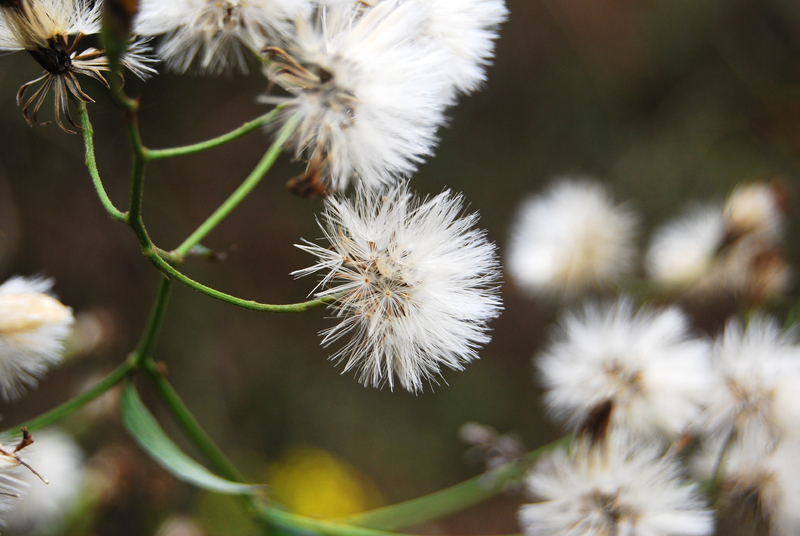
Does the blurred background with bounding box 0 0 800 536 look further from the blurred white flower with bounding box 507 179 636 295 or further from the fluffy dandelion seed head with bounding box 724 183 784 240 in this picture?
the fluffy dandelion seed head with bounding box 724 183 784 240

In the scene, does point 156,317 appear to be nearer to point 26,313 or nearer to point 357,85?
point 26,313

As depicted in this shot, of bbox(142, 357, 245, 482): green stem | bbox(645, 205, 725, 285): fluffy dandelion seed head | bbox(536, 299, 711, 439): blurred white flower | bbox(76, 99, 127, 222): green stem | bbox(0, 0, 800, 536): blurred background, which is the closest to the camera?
bbox(76, 99, 127, 222): green stem

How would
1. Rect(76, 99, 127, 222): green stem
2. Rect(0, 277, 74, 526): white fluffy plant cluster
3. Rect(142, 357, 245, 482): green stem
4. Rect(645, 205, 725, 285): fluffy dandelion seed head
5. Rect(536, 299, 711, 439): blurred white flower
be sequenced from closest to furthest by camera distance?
1. Rect(76, 99, 127, 222): green stem
2. Rect(0, 277, 74, 526): white fluffy plant cluster
3. Rect(142, 357, 245, 482): green stem
4. Rect(536, 299, 711, 439): blurred white flower
5. Rect(645, 205, 725, 285): fluffy dandelion seed head

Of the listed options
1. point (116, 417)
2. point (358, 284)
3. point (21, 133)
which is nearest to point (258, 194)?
point (21, 133)

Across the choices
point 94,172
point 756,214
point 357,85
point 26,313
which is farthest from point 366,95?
point 756,214

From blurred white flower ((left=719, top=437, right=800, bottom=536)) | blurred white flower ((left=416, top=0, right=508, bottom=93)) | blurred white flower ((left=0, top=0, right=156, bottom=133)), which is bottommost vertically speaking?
blurred white flower ((left=719, top=437, right=800, bottom=536))

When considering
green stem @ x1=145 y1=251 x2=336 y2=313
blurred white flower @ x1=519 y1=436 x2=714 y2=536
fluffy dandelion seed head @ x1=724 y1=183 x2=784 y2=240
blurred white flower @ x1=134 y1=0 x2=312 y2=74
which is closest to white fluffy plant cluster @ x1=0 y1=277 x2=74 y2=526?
green stem @ x1=145 y1=251 x2=336 y2=313

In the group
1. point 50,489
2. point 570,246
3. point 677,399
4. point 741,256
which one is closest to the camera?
point 677,399
